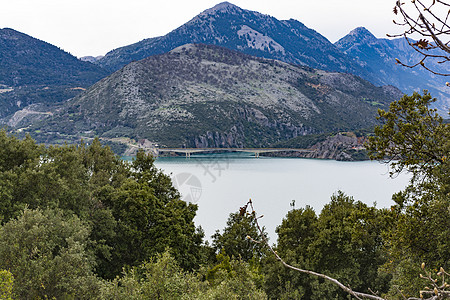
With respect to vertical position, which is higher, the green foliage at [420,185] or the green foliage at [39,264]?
the green foliage at [420,185]

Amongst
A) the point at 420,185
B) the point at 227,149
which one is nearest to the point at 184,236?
the point at 420,185

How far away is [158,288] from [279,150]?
139 m

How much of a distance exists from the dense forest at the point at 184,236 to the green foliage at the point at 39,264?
2.0 inches

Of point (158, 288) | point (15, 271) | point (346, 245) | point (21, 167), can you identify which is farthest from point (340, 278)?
point (21, 167)

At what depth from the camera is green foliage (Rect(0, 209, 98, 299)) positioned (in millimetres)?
16172

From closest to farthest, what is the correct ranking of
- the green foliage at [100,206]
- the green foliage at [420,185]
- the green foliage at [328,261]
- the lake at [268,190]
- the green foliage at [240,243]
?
1. the green foliage at [420,185]
2. the green foliage at [100,206]
3. the green foliage at [328,261]
4. the green foliage at [240,243]
5. the lake at [268,190]

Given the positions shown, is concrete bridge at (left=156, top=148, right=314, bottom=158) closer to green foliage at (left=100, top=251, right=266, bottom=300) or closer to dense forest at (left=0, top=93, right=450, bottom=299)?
dense forest at (left=0, top=93, right=450, bottom=299)

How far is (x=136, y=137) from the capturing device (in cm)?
16425

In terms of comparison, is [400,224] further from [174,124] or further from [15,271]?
[174,124]

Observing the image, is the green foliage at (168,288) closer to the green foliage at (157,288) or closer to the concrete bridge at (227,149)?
the green foliage at (157,288)

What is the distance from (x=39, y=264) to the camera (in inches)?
642

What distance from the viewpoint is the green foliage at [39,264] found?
53.1 ft

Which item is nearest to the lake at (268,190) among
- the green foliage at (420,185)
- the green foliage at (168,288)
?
the green foliage at (168,288)

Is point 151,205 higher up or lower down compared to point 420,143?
lower down
